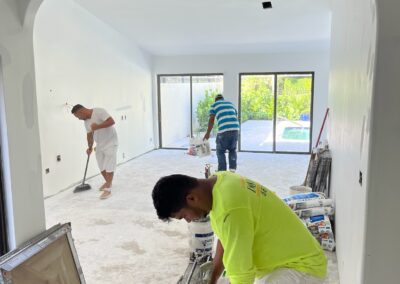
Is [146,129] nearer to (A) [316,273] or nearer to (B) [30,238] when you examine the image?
(B) [30,238]

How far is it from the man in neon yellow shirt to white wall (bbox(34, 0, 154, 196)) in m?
4.09

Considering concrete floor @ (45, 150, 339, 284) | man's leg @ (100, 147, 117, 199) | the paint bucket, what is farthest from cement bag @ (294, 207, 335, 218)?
man's leg @ (100, 147, 117, 199)

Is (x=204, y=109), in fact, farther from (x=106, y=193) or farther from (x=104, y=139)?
(x=106, y=193)

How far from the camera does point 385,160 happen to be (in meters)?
1.28

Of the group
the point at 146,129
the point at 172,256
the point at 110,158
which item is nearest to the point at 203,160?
the point at 146,129

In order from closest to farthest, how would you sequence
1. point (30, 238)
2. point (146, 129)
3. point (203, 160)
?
point (30, 238) → point (203, 160) → point (146, 129)

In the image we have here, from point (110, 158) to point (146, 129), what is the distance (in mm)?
3546

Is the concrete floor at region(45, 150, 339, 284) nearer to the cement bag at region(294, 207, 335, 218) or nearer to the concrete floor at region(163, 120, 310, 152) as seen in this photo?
the cement bag at region(294, 207, 335, 218)

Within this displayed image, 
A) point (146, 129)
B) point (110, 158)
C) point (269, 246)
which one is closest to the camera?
point (269, 246)

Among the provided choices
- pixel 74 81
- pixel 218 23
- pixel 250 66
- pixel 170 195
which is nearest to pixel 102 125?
pixel 74 81

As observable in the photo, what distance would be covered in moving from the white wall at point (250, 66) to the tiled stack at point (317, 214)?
459 centimetres

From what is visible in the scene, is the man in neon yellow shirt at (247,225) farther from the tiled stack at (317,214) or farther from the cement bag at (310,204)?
the cement bag at (310,204)

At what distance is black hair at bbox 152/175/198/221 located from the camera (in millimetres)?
1268

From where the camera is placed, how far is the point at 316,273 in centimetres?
141
